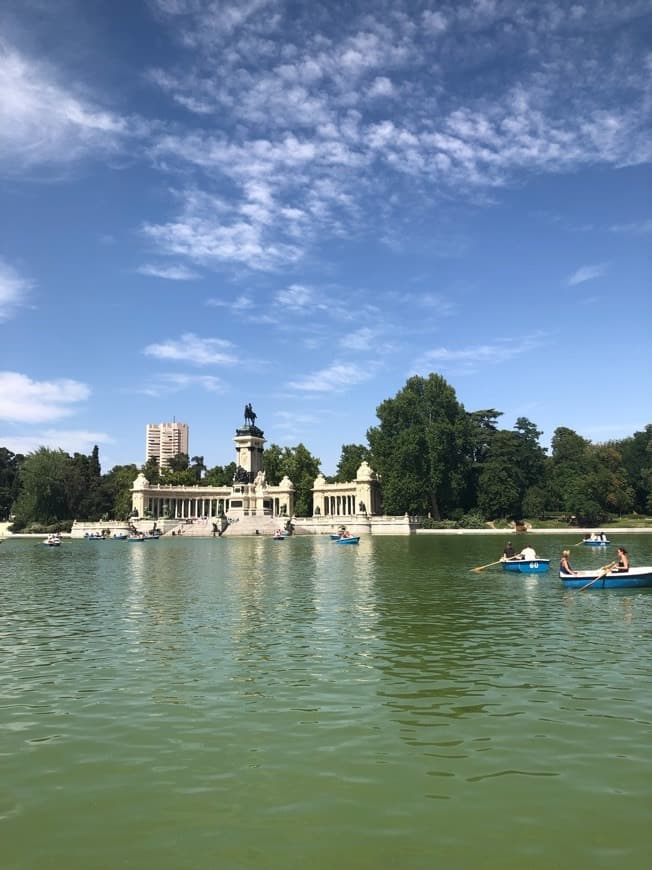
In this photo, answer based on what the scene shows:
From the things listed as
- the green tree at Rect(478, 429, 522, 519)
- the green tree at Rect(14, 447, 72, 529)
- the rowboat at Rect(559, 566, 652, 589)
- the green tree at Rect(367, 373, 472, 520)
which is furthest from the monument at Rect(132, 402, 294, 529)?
the rowboat at Rect(559, 566, 652, 589)

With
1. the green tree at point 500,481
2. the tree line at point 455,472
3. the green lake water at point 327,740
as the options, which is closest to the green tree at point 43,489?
the tree line at point 455,472

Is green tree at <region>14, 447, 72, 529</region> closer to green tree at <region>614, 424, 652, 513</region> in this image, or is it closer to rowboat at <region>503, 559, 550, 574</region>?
green tree at <region>614, 424, 652, 513</region>

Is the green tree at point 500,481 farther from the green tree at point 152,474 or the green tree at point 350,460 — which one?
the green tree at point 152,474

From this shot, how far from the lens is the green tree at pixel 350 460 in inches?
4414

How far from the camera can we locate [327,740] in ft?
30.7

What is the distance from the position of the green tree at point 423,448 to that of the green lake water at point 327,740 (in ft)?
217

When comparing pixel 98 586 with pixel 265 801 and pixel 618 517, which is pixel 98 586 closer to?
pixel 265 801

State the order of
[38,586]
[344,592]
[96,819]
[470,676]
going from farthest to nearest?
[38,586]
[344,592]
[470,676]
[96,819]

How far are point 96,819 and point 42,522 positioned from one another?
109m

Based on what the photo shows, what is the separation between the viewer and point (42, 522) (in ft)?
355

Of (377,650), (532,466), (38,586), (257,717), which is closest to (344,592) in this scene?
(377,650)

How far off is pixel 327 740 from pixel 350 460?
345ft

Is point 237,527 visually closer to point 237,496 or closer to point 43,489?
point 237,496

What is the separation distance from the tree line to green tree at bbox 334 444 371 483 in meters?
0.19
